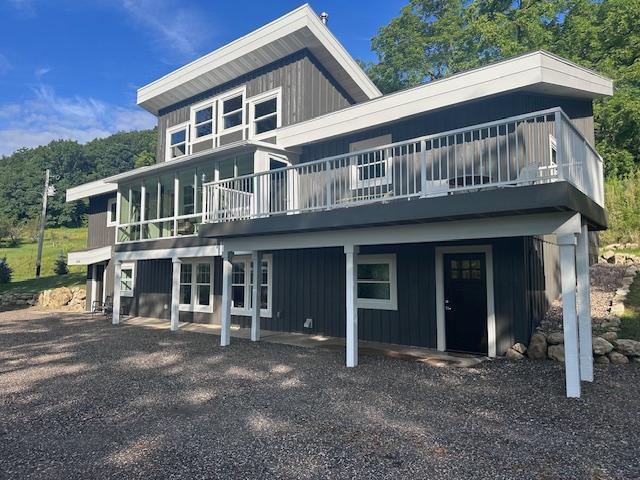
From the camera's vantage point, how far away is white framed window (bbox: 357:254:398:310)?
9625 millimetres

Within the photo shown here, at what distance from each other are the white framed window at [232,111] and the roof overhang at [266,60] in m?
0.62

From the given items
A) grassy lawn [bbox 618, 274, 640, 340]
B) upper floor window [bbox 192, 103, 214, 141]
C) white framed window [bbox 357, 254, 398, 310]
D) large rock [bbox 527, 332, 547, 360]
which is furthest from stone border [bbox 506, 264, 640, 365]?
upper floor window [bbox 192, 103, 214, 141]

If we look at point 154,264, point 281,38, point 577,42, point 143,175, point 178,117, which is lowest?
point 154,264

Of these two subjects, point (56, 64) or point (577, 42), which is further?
point (56, 64)

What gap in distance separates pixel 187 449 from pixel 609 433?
438cm

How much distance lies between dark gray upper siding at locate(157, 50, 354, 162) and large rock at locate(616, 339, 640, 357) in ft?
31.5

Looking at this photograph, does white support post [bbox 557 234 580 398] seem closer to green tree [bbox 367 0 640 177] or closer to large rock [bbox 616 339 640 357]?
large rock [bbox 616 339 640 357]

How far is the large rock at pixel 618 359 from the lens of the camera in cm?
705

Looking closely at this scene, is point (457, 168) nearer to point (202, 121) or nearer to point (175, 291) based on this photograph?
point (175, 291)

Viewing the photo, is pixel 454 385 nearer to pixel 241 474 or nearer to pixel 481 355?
pixel 481 355

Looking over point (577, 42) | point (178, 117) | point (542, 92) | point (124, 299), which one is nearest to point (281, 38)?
point (178, 117)

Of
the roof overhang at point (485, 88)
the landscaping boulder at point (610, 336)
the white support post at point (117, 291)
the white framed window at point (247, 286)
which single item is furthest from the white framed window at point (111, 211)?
the landscaping boulder at point (610, 336)

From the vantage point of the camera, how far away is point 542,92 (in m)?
8.58

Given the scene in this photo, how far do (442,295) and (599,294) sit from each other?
15.6 ft
